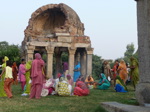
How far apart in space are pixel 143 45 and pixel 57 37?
1276 centimetres

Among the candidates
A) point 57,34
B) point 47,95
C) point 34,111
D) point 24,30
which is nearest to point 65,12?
point 57,34

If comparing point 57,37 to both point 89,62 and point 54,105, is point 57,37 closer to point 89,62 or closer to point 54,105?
point 89,62

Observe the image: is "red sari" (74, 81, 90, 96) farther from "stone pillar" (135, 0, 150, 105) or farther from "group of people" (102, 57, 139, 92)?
"stone pillar" (135, 0, 150, 105)

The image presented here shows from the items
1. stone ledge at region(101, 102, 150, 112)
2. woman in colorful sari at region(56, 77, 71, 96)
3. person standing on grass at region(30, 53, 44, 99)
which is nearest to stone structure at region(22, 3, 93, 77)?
woman in colorful sari at region(56, 77, 71, 96)

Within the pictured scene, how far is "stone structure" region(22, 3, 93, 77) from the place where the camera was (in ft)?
58.0

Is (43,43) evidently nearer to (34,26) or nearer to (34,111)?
(34,26)

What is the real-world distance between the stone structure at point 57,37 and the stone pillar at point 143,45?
40.1ft

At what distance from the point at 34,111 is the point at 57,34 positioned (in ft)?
40.1

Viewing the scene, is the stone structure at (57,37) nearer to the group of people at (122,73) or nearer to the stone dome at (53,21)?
the stone dome at (53,21)

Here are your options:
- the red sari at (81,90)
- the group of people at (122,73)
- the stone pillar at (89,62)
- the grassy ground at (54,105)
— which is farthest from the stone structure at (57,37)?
the grassy ground at (54,105)

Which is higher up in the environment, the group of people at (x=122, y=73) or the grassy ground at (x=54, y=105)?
the group of people at (x=122, y=73)

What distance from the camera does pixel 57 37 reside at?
58.3 ft

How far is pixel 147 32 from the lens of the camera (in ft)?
17.4

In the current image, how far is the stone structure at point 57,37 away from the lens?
17.7m
